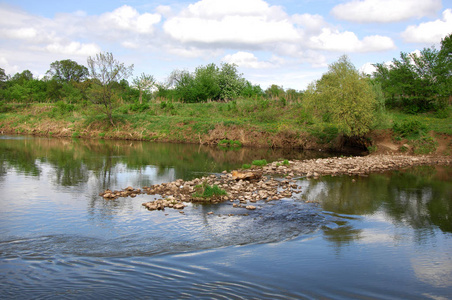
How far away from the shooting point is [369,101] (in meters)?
31.0

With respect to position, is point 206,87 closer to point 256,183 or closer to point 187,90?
point 187,90

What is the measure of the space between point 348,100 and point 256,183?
16.8m

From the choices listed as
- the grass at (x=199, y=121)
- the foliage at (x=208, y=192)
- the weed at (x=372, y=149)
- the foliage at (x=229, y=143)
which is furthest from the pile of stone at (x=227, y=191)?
the foliage at (x=229, y=143)

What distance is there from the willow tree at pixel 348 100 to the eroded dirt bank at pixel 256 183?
4333 millimetres

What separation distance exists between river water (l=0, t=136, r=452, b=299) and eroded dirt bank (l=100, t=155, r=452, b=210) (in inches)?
25.1

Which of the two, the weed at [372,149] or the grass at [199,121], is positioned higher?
the grass at [199,121]

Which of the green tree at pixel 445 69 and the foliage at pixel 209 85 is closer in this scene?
the green tree at pixel 445 69

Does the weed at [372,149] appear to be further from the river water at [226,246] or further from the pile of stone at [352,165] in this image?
the river water at [226,246]

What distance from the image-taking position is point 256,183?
59.4ft

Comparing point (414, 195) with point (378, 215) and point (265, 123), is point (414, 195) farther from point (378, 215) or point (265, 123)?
point (265, 123)

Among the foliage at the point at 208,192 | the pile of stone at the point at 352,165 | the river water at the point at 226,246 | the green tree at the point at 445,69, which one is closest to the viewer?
the river water at the point at 226,246

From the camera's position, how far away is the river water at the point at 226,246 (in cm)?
759

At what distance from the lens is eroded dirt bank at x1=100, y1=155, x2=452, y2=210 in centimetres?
1480

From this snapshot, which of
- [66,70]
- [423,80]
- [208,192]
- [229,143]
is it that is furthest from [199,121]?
[66,70]
